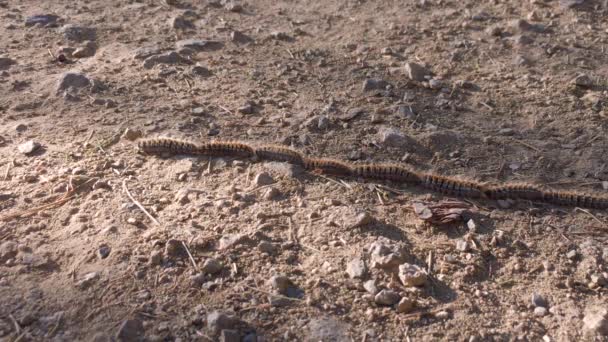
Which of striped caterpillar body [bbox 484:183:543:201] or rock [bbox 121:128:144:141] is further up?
rock [bbox 121:128:144:141]

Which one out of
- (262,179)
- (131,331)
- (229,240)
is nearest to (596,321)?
(229,240)

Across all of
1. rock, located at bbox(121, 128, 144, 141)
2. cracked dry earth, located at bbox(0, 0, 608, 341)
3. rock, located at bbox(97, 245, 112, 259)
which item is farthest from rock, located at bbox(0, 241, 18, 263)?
rock, located at bbox(121, 128, 144, 141)

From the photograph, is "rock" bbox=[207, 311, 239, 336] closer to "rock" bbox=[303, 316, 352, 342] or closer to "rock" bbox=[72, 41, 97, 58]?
"rock" bbox=[303, 316, 352, 342]

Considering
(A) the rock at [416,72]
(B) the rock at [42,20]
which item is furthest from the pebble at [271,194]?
(B) the rock at [42,20]

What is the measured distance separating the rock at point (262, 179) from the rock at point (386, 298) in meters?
1.01

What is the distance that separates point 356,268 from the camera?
2602mm

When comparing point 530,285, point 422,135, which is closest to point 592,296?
point 530,285

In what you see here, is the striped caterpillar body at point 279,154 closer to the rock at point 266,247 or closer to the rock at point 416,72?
the rock at point 266,247

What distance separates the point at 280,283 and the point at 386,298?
1.49ft

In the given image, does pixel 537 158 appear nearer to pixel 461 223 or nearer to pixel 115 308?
pixel 461 223

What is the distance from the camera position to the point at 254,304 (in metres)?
2.42

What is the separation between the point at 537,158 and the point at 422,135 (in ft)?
2.29

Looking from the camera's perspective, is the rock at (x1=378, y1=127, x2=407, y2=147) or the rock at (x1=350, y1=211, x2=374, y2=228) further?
the rock at (x1=378, y1=127, x2=407, y2=147)

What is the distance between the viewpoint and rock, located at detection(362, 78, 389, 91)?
420 centimetres
